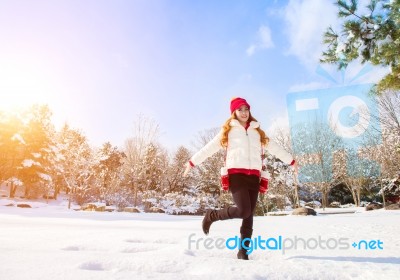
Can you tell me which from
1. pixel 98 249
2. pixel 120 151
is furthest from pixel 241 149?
pixel 120 151

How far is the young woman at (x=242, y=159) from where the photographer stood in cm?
299

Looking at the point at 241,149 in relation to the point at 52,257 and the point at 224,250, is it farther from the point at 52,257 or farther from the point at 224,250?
the point at 52,257

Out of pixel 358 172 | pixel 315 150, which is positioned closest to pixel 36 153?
pixel 315 150

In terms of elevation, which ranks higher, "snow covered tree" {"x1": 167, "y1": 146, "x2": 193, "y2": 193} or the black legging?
"snow covered tree" {"x1": 167, "y1": 146, "x2": 193, "y2": 193}

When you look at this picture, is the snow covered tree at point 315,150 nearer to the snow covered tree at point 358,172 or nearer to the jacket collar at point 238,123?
the snow covered tree at point 358,172

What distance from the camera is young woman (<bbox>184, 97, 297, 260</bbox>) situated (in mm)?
2990

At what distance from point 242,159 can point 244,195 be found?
372 millimetres

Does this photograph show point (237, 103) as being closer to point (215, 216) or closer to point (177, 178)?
point (215, 216)

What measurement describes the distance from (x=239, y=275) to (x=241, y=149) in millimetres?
1461

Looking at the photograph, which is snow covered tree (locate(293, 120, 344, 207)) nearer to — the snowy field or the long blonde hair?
the long blonde hair

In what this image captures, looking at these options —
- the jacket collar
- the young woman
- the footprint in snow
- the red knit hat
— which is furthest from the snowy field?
the red knit hat

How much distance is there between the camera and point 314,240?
12.0ft

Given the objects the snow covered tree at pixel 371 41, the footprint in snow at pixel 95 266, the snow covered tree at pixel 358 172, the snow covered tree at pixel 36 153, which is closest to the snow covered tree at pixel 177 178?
the snow covered tree at pixel 36 153

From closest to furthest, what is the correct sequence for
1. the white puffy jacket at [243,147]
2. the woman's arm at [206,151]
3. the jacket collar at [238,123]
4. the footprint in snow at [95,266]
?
the footprint in snow at [95,266]
the white puffy jacket at [243,147]
the jacket collar at [238,123]
the woman's arm at [206,151]
